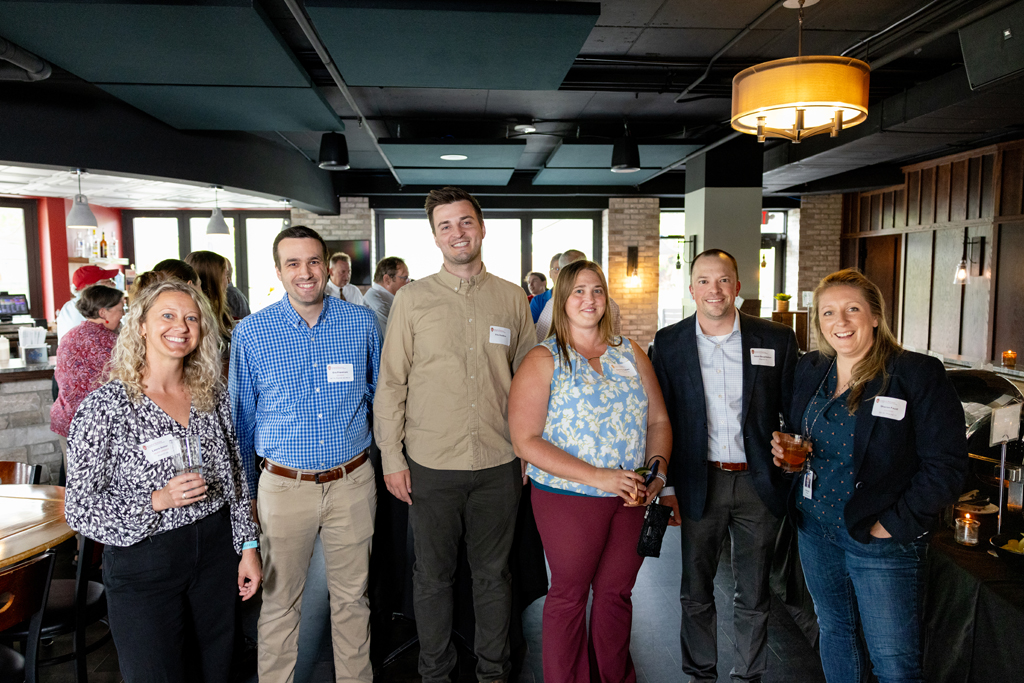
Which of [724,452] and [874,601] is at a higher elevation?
[724,452]

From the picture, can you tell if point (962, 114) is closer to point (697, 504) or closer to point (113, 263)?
point (697, 504)

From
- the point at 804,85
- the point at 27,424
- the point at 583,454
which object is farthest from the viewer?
the point at 27,424

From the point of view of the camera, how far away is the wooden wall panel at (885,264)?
9.73 m

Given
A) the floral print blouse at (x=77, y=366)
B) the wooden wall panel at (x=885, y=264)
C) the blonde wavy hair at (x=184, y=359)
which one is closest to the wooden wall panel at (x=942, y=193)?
the wooden wall panel at (x=885, y=264)

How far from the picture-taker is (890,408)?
5.94 feet

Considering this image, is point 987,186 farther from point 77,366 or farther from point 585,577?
point 77,366

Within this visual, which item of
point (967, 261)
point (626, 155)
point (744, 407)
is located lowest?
point (744, 407)

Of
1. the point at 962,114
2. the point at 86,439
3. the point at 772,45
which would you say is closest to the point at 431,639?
the point at 86,439

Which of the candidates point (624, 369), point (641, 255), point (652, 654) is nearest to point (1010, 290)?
point (641, 255)

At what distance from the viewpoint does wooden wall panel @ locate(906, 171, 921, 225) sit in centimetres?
880

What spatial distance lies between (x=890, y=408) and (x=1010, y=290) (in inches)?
285

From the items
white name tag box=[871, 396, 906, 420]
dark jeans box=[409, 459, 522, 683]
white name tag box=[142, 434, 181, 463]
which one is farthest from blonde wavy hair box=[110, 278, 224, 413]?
white name tag box=[871, 396, 906, 420]

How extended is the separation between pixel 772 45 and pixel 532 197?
5.98 metres

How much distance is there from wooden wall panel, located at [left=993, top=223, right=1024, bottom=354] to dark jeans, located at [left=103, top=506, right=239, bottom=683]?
8.52m
